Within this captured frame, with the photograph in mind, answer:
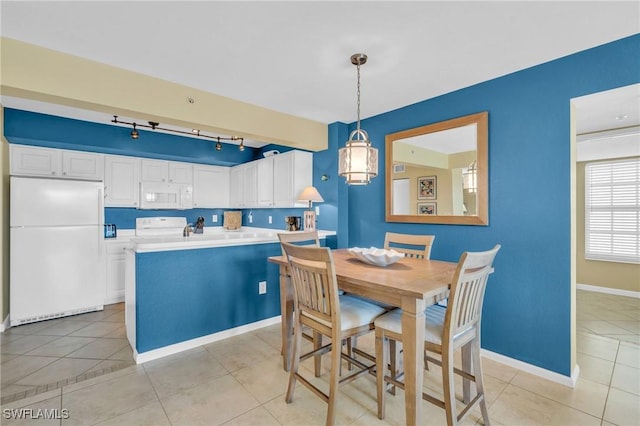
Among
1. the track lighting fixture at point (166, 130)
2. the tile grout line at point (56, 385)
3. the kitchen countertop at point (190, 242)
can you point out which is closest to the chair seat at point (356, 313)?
the kitchen countertop at point (190, 242)

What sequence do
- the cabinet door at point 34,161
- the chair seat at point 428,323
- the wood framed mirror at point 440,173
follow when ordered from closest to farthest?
the chair seat at point 428,323, the wood framed mirror at point 440,173, the cabinet door at point 34,161

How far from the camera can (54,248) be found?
11.1ft

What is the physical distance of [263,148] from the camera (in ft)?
16.8

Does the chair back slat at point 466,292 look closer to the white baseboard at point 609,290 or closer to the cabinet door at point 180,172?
the white baseboard at point 609,290

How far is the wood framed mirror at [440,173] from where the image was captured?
2609 mm

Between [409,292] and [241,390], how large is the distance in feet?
4.75

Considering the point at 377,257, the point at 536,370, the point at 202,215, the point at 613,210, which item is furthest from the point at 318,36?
the point at 613,210

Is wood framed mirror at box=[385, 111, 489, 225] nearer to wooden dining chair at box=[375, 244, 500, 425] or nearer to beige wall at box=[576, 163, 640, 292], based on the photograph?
wooden dining chair at box=[375, 244, 500, 425]

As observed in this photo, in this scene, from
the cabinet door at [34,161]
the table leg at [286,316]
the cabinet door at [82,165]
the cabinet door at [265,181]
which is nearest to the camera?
the table leg at [286,316]

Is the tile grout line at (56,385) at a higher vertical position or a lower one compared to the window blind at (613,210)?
lower

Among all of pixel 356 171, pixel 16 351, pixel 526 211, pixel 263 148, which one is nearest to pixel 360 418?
pixel 356 171

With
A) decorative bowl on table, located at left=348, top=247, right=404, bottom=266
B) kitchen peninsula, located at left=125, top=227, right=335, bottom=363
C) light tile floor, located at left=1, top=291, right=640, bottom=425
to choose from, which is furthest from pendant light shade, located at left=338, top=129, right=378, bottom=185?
light tile floor, located at left=1, top=291, right=640, bottom=425

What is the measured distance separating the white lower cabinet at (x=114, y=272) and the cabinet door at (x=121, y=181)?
0.63 metres

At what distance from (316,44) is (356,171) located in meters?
0.92
